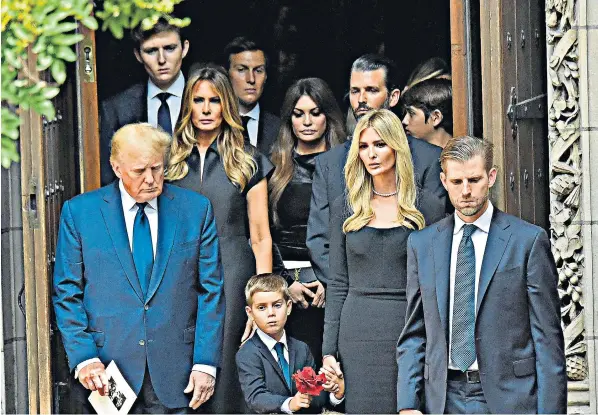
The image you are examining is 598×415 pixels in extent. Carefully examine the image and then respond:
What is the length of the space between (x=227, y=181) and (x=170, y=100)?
60 centimetres

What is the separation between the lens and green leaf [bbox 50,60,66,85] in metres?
8.99

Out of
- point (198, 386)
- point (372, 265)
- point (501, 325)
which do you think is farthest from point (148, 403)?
point (501, 325)

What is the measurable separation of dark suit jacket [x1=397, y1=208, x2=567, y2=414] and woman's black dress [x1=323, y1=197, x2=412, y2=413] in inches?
13.5

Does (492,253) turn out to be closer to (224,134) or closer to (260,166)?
(260,166)

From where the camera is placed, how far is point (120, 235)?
9.23 meters

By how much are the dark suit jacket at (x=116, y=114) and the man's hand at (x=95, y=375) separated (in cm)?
111

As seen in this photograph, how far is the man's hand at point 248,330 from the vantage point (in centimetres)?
944

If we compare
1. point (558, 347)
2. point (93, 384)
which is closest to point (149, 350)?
point (93, 384)

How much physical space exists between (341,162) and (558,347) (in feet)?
5.89

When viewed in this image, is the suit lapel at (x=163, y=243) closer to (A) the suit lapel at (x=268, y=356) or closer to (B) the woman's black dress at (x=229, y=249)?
(B) the woman's black dress at (x=229, y=249)

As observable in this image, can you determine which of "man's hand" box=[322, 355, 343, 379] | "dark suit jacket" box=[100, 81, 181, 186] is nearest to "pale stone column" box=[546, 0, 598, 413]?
"man's hand" box=[322, 355, 343, 379]

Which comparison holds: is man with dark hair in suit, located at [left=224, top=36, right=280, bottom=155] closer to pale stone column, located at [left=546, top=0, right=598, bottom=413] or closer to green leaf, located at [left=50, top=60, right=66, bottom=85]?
green leaf, located at [left=50, top=60, right=66, bottom=85]

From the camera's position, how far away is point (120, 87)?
9.55m

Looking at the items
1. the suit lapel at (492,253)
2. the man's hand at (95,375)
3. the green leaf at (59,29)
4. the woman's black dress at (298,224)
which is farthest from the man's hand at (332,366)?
the green leaf at (59,29)
